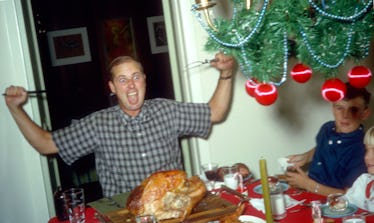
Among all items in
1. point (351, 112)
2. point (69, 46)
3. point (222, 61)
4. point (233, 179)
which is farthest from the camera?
point (69, 46)

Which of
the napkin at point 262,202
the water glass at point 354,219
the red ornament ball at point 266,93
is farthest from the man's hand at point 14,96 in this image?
the water glass at point 354,219

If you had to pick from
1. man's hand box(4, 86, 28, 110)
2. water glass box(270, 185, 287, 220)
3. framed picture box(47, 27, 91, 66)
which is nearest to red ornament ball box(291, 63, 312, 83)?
water glass box(270, 185, 287, 220)

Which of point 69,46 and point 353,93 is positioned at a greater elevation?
point 69,46

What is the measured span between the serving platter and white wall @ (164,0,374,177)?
982 mm

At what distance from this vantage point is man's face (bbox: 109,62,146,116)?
2258 mm

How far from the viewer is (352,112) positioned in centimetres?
208

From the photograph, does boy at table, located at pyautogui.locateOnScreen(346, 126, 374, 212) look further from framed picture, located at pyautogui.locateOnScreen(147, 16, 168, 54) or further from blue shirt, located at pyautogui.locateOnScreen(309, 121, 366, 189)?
framed picture, located at pyautogui.locateOnScreen(147, 16, 168, 54)

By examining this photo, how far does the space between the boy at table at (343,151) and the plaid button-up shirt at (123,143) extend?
2.37ft

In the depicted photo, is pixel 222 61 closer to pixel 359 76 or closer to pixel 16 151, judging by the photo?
pixel 359 76

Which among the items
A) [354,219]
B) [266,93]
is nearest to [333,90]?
[266,93]

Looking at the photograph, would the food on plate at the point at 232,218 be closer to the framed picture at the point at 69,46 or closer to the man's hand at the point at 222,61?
the man's hand at the point at 222,61

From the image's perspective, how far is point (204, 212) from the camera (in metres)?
1.49

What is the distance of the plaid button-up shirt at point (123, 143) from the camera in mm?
2289

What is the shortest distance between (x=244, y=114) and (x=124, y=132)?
791 millimetres
